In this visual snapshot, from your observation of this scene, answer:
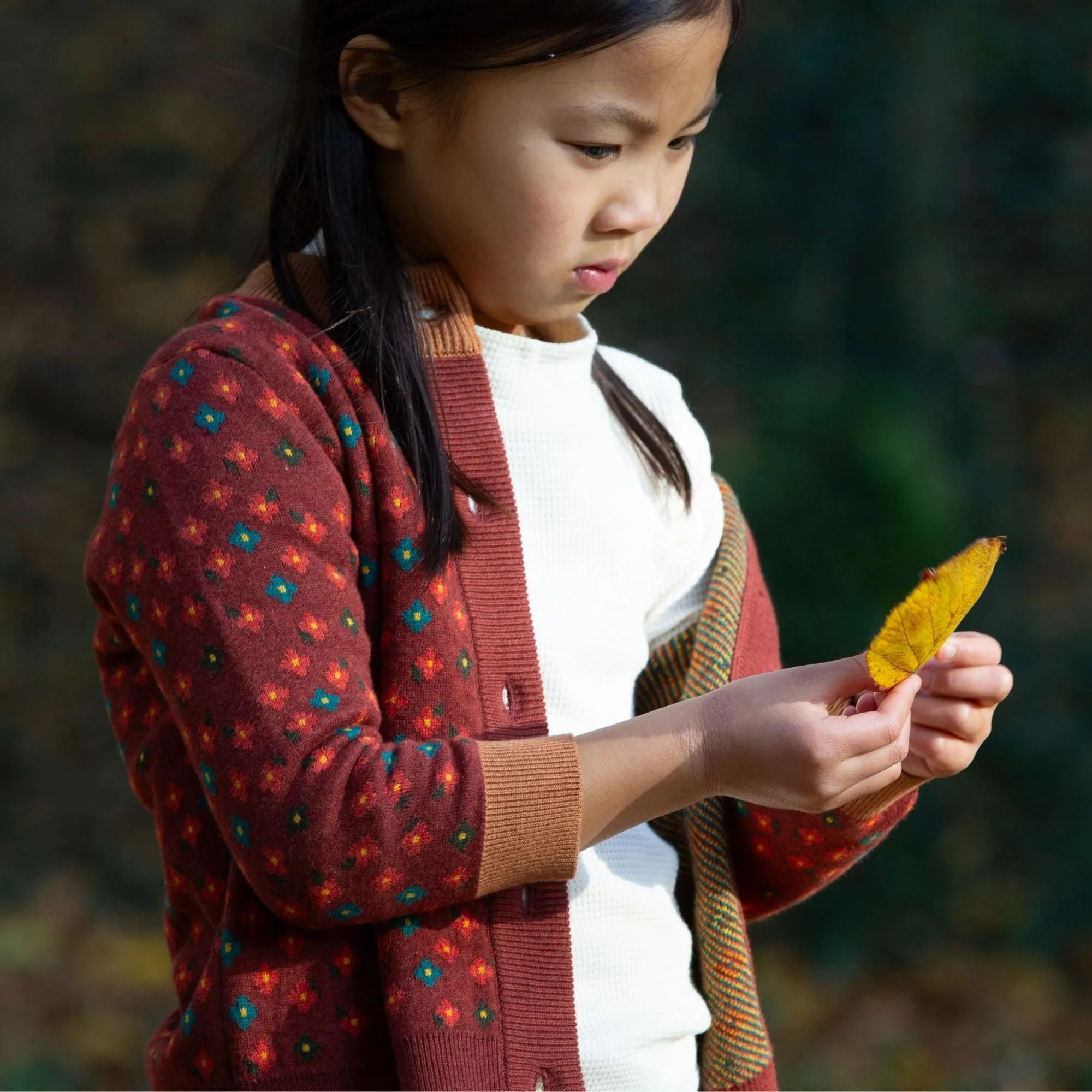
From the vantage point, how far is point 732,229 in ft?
13.2

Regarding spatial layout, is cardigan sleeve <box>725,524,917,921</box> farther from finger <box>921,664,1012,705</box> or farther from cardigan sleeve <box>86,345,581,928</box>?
cardigan sleeve <box>86,345,581,928</box>

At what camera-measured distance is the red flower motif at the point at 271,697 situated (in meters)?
1.10

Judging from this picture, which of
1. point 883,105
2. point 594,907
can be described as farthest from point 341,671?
point 883,105

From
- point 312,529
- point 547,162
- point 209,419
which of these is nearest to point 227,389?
point 209,419

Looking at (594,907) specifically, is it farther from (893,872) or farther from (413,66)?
(893,872)

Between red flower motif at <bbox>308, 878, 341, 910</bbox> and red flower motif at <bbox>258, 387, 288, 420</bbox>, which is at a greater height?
red flower motif at <bbox>258, 387, 288, 420</bbox>

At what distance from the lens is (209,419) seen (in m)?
1.15

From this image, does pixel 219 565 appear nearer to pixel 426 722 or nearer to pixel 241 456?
pixel 241 456

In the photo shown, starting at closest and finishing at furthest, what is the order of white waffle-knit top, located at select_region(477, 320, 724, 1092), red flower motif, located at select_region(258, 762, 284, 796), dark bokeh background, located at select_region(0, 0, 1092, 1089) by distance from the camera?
red flower motif, located at select_region(258, 762, 284, 796) → white waffle-knit top, located at select_region(477, 320, 724, 1092) → dark bokeh background, located at select_region(0, 0, 1092, 1089)

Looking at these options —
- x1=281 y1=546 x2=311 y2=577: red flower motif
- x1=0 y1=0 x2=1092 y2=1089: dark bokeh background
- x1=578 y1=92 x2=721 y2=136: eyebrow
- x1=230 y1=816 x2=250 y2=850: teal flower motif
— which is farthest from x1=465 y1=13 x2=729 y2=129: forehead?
x1=0 y1=0 x2=1092 y2=1089: dark bokeh background

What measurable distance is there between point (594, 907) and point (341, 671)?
36 cm

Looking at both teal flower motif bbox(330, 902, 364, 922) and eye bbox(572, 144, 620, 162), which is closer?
teal flower motif bbox(330, 902, 364, 922)

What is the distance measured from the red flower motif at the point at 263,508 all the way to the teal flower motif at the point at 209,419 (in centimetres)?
6

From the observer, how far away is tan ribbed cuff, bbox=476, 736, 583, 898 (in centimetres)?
113
